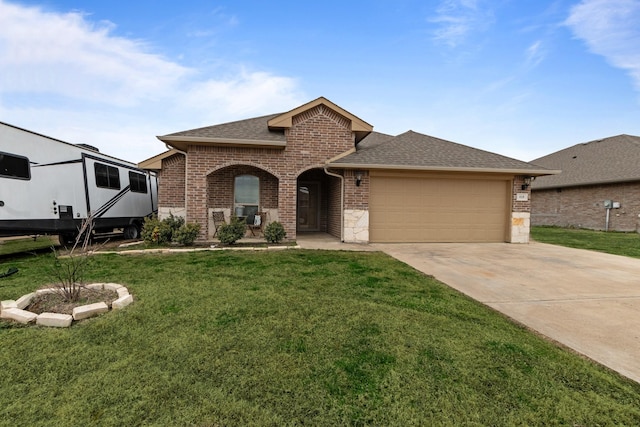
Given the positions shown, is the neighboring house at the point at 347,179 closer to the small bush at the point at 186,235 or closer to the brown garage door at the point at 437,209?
the brown garage door at the point at 437,209

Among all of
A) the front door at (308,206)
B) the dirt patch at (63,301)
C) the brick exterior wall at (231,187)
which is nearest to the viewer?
the dirt patch at (63,301)

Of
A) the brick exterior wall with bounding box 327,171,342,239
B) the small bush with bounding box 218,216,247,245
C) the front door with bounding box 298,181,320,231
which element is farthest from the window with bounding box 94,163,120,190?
the brick exterior wall with bounding box 327,171,342,239

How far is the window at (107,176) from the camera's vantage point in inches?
369

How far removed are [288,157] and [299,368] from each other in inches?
324

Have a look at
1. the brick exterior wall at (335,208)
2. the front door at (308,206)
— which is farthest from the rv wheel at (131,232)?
the brick exterior wall at (335,208)

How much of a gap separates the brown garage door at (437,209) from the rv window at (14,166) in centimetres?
A: 969

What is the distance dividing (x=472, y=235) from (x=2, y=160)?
45.5ft

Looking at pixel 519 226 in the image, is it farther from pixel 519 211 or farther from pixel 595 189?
pixel 595 189

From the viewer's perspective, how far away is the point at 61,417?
74.3 inches

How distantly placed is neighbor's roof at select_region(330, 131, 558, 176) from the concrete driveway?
286 centimetres

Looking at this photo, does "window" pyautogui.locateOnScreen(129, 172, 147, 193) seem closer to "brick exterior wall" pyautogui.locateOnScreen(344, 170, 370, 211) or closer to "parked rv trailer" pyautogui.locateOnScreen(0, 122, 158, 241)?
"parked rv trailer" pyautogui.locateOnScreen(0, 122, 158, 241)

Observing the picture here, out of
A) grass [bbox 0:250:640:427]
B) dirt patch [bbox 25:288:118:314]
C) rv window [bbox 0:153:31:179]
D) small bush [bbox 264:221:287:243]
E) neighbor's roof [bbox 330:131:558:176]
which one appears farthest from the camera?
neighbor's roof [bbox 330:131:558:176]

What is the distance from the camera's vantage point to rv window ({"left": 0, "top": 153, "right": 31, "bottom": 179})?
6680mm

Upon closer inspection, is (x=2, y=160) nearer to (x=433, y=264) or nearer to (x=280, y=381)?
(x=280, y=381)
